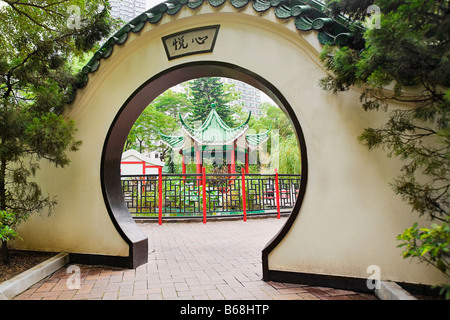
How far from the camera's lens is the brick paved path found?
2.72 meters

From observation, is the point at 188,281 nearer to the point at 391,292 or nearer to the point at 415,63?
the point at 391,292

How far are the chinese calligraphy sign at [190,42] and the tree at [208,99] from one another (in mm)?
20445

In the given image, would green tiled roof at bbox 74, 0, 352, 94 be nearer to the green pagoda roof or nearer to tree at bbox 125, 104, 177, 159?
the green pagoda roof

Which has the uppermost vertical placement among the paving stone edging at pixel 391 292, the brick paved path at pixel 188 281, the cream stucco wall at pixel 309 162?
the cream stucco wall at pixel 309 162

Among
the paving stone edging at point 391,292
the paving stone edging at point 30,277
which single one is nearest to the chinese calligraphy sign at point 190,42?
the paving stone edging at point 30,277

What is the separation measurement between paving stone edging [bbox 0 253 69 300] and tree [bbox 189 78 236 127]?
69.1ft

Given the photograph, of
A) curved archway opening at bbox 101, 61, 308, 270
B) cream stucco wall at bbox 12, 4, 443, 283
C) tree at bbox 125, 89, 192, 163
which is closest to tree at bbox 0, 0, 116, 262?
cream stucco wall at bbox 12, 4, 443, 283

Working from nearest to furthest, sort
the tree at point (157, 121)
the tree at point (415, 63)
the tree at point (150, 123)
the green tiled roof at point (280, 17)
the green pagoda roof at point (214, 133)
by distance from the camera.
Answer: the tree at point (415, 63) → the green tiled roof at point (280, 17) → the green pagoda roof at point (214, 133) → the tree at point (150, 123) → the tree at point (157, 121)

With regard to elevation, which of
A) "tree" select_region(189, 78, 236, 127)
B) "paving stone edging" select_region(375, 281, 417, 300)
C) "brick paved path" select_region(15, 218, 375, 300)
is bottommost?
"brick paved path" select_region(15, 218, 375, 300)

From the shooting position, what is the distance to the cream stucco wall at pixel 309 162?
270 centimetres

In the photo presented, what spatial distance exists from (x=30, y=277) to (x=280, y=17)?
413cm

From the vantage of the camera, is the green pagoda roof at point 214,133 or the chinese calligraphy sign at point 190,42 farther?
the green pagoda roof at point 214,133

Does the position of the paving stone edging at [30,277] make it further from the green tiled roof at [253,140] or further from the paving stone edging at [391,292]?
the green tiled roof at [253,140]
